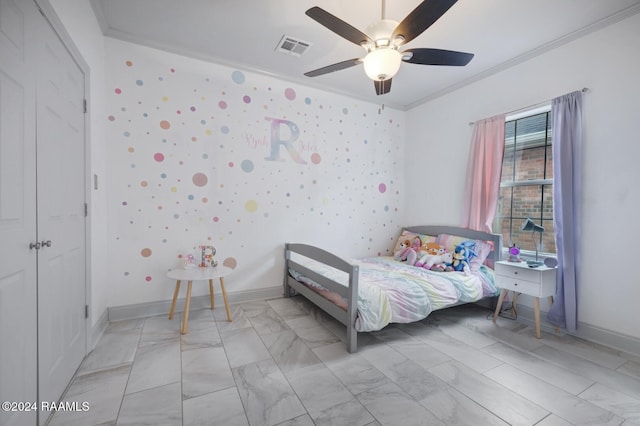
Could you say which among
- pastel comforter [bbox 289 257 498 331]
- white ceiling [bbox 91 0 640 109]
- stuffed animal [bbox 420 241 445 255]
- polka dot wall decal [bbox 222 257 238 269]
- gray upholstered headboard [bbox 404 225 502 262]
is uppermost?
white ceiling [bbox 91 0 640 109]

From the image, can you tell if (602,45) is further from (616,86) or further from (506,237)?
(506,237)

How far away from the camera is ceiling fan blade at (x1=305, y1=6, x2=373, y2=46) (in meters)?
1.58

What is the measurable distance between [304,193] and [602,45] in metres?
3.01

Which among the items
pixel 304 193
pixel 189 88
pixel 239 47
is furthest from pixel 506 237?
pixel 189 88

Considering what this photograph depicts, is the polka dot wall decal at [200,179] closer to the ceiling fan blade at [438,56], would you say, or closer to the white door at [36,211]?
the white door at [36,211]

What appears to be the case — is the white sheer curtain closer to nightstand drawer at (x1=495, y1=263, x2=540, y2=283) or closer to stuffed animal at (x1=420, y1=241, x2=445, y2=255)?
nightstand drawer at (x1=495, y1=263, x2=540, y2=283)

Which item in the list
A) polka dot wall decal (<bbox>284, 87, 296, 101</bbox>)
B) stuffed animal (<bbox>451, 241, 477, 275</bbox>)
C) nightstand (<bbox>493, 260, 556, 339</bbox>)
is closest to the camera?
nightstand (<bbox>493, 260, 556, 339</bbox>)

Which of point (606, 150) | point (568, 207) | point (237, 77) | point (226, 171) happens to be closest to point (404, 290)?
point (568, 207)

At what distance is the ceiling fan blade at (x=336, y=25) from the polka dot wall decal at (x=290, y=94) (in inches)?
65.6

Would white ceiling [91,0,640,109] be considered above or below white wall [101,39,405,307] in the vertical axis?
above

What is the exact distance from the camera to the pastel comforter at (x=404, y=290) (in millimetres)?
2186

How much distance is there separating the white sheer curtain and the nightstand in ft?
0.33

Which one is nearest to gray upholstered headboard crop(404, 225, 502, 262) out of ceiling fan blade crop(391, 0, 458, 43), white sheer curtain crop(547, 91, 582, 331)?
white sheer curtain crop(547, 91, 582, 331)

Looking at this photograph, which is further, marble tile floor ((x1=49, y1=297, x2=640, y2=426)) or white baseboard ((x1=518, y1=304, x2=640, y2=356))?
white baseboard ((x1=518, y1=304, x2=640, y2=356))
